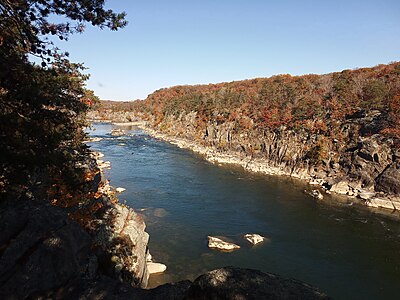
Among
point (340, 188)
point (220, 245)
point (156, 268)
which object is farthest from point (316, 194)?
point (156, 268)

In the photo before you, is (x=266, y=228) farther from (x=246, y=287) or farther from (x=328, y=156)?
(x=328, y=156)

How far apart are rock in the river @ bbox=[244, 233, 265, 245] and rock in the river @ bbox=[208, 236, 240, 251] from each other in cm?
178

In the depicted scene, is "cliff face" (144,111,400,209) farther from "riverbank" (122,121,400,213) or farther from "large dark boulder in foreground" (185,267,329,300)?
"large dark boulder in foreground" (185,267,329,300)

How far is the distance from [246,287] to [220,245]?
18225 millimetres

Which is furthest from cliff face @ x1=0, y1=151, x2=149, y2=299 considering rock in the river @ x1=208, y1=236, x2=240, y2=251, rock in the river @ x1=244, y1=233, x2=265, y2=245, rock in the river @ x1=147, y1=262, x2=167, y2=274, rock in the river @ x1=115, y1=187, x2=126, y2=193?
rock in the river @ x1=115, y1=187, x2=126, y2=193

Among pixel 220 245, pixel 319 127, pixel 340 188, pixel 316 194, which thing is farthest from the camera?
pixel 319 127

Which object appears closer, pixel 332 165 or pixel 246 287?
pixel 246 287

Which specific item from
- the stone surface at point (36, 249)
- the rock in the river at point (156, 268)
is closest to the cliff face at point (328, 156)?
the rock in the river at point (156, 268)

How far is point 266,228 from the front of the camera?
2773 centimetres

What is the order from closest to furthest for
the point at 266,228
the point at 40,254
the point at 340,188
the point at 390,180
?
the point at 40,254 → the point at 266,228 → the point at 390,180 → the point at 340,188

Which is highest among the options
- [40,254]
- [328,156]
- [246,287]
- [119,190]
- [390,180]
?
[246,287]

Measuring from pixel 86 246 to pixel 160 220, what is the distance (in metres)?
19.6

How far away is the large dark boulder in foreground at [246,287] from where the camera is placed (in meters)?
5.27

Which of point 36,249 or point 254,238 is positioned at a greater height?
point 36,249
